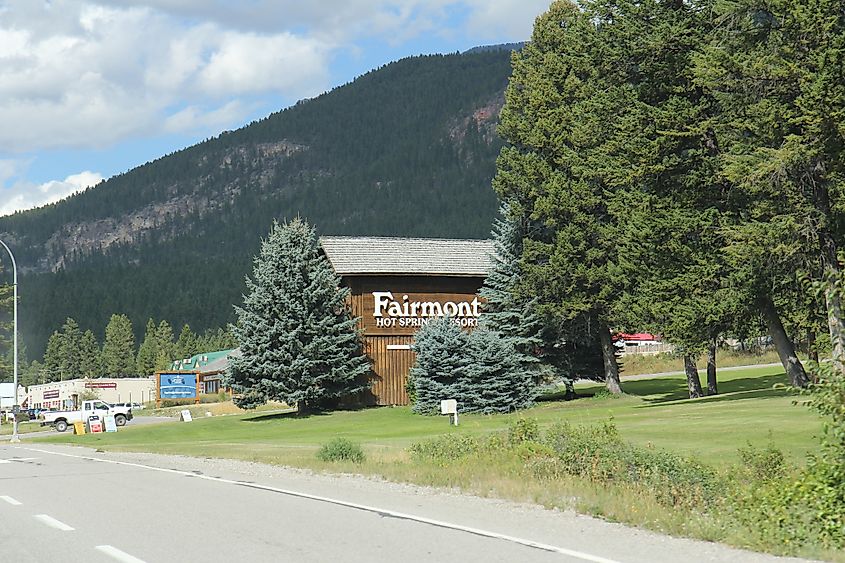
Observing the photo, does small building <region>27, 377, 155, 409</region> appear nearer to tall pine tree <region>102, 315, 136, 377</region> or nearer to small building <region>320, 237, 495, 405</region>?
tall pine tree <region>102, 315, 136, 377</region>

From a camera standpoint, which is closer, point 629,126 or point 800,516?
point 800,516

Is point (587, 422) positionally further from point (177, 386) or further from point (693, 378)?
point (177, 386)

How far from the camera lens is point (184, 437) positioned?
47.9 m

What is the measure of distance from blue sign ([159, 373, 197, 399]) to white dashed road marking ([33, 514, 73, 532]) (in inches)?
3940

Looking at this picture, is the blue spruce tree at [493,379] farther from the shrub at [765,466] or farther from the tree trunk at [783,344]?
the shrub at [765,466]

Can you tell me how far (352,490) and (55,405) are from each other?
11295 cm

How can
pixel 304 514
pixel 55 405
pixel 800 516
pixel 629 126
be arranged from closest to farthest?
pixel 800 516
pixel 304 514
pixel 629 126
pixel 55 405

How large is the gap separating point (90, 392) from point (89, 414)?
4922 centimetres

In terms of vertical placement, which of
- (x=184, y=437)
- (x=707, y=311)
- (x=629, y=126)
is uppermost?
(x=629, y=126)

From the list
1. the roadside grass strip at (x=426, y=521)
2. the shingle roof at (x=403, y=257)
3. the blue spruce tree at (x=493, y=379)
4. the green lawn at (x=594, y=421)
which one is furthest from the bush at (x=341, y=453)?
the shingle roof at (x=403, y=257)

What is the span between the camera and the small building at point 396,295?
2240 inches

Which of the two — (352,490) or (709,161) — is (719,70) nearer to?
(709,161)

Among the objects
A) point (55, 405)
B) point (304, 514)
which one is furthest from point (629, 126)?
point (55, 405)

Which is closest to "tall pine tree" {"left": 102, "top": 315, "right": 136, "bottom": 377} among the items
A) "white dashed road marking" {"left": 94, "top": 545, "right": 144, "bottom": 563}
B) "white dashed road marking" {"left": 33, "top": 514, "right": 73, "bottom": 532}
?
"white dashed road marking" {"left": 33, "top": 514, "right": 73, "bottom": 532}
